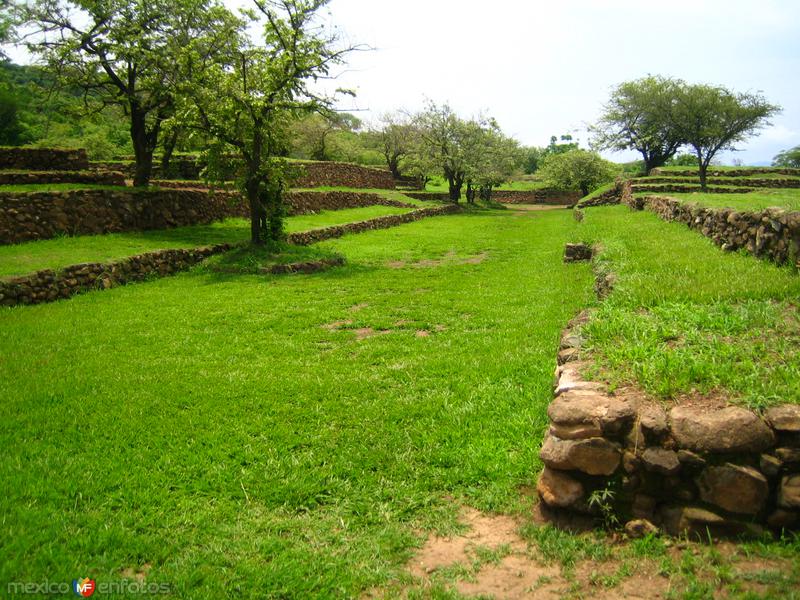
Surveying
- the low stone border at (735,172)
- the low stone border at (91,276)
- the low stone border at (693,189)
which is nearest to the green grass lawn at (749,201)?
the low stone border at (693,189)

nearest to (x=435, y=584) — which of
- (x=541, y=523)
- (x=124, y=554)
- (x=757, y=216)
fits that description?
(x=541, y=523)

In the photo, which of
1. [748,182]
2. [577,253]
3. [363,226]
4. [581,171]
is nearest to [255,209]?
[363,226]

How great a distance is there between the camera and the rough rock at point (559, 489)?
10.1 feet

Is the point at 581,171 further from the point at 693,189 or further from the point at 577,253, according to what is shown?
the point at 577,253

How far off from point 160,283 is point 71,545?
8748mm

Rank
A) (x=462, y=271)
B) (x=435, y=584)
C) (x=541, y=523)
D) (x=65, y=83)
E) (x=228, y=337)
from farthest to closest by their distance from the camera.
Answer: (x=65, y=83) < (x=462, y=271) < (x=228, y=337) < (x=541, y=523) < (x=435, y=584)

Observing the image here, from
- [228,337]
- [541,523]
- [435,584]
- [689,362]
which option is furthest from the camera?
[228,337]

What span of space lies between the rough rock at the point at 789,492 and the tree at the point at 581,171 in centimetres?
4259

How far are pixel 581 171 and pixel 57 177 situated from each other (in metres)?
37.7

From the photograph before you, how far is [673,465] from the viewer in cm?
286

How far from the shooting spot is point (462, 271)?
40.3ft

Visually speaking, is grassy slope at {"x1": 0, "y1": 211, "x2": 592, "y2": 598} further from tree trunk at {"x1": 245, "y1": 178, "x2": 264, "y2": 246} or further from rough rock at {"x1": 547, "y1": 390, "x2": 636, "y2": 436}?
tree trunk at {"x1": 245, "y1": 178, "x2": 264, "y2": 246}

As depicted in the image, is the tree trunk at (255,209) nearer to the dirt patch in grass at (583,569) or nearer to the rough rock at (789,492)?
the dirt patch in grass at (583,569)

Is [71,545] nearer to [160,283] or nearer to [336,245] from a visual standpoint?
[160,283]
